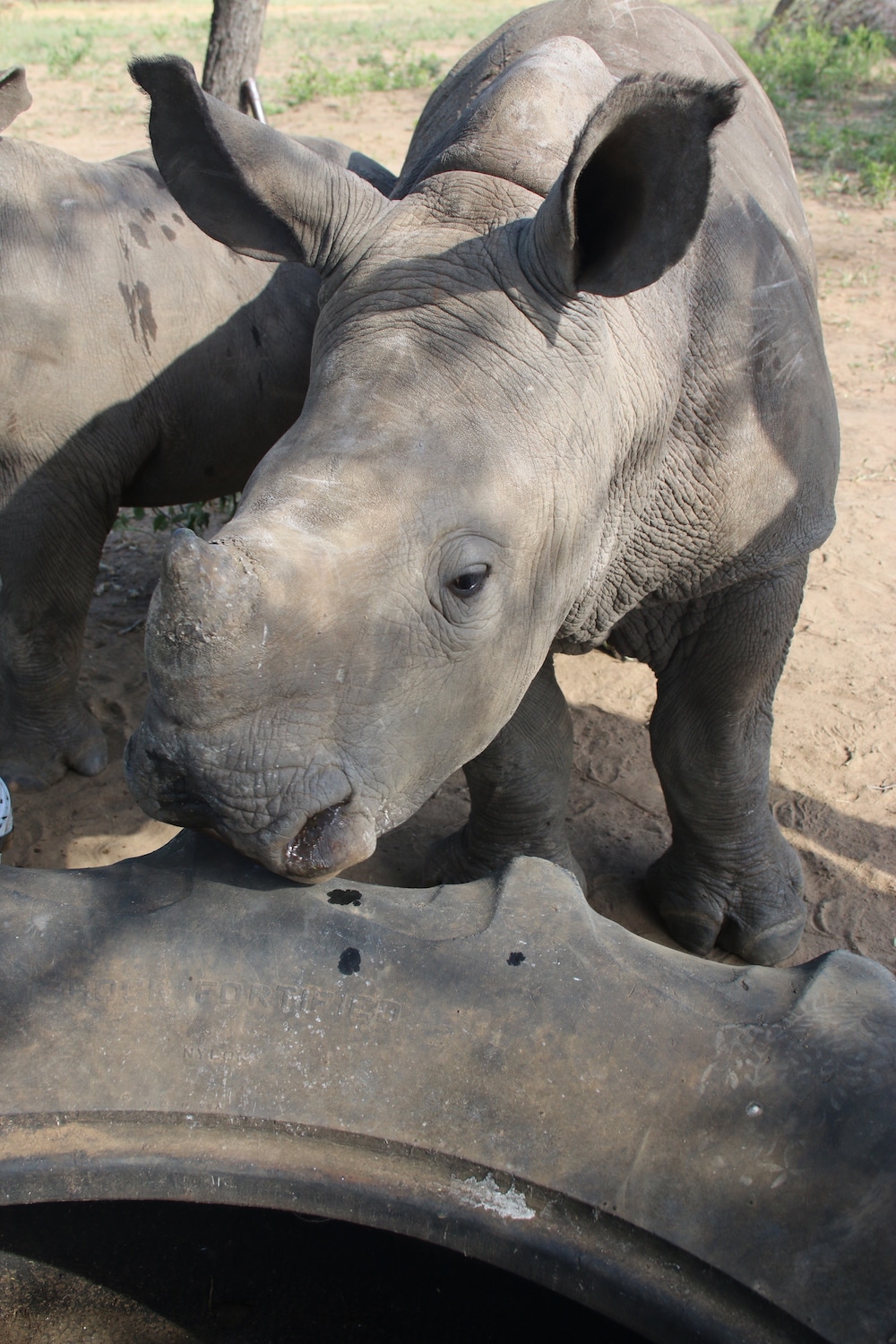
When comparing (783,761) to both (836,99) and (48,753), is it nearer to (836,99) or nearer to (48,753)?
(48,753)

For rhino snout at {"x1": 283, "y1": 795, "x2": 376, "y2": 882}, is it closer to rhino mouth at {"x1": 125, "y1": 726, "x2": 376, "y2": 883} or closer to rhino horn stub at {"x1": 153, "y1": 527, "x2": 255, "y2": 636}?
rhino mouth at {"x1": 125, "y1": 726, "x2": 376, "y2": 883}

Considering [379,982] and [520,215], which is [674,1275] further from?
[520,215]

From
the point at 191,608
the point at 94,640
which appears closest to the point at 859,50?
the point at 94,640

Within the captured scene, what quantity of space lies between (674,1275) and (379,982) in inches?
25.2

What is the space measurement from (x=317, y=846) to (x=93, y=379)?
9.09 feet

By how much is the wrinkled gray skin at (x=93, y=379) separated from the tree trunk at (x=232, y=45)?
3.06m

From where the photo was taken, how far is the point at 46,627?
4473mm

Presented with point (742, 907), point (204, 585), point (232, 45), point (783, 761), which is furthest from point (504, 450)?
point (232, 45)

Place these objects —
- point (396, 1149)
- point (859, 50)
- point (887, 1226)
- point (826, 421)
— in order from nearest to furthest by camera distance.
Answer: point (887, 1226), point (396, 1149), point (826, 421), point (859, 50)

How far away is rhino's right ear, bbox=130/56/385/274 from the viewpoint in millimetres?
2570

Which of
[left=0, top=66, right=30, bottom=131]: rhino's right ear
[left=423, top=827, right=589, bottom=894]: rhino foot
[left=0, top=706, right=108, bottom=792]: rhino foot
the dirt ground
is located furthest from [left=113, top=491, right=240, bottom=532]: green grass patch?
[left=423, top=827, right=589, bottom=894]: rhino foot

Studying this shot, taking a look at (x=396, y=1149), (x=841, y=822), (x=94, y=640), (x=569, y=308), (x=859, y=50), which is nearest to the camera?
(x=396, y=1149)

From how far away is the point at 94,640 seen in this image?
5.50 m

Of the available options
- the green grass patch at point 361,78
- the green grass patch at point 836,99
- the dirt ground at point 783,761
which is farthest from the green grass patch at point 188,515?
the green grass patch at point 361,78
